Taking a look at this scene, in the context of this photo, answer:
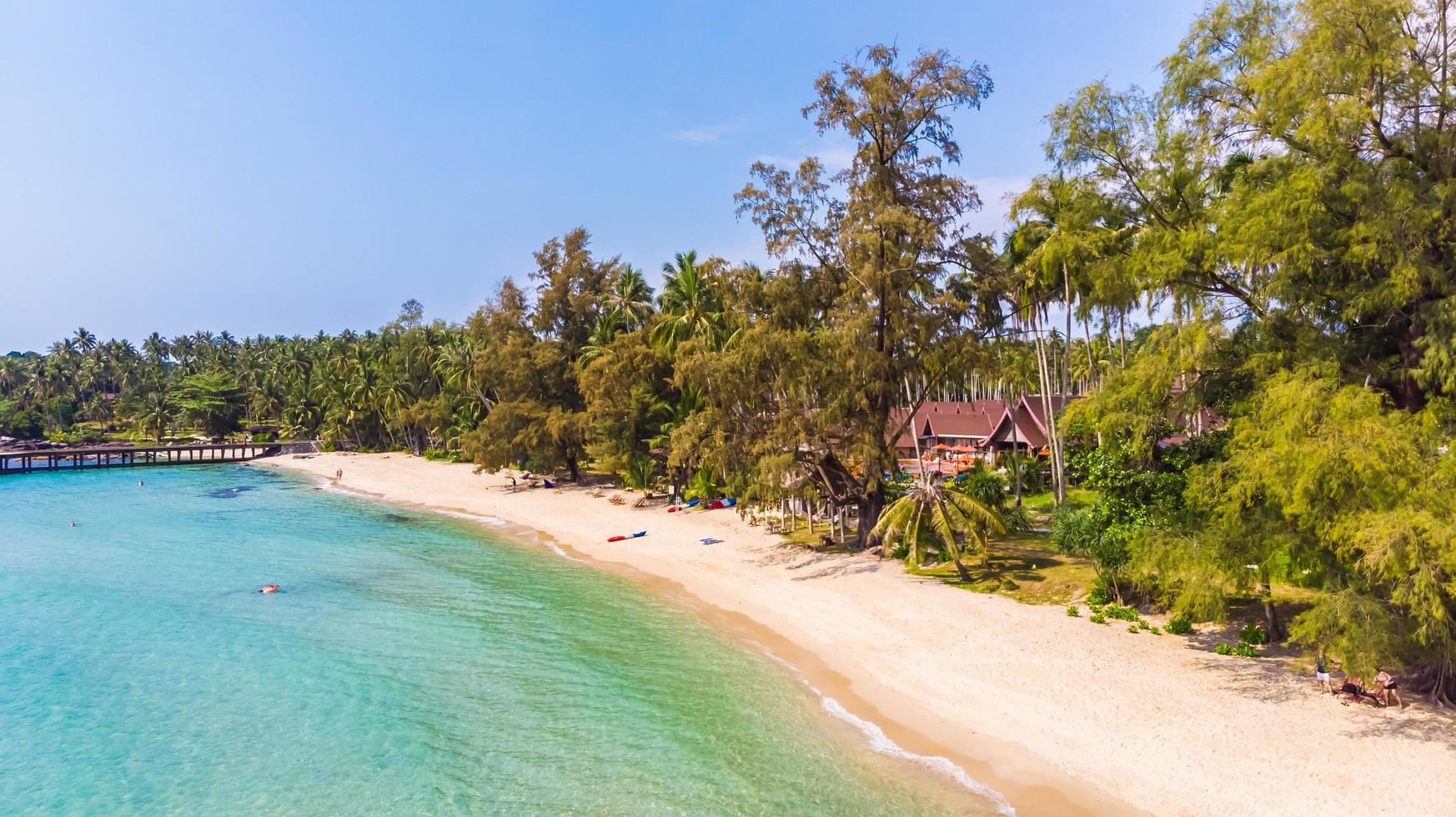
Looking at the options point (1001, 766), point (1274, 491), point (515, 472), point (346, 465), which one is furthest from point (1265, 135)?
point (346, 465)

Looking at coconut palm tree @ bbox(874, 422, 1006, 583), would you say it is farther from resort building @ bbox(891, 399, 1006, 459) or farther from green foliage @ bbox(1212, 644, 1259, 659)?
resort building @ bbox(891, 399, 1006, 459)

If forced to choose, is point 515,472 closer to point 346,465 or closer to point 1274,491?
point 346,465

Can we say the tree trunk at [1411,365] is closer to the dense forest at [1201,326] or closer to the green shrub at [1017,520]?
the dense forest at [1201,326]

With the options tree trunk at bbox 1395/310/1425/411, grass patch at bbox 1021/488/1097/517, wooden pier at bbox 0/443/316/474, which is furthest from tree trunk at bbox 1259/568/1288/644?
wooden pier at bbox 0/443/316/474

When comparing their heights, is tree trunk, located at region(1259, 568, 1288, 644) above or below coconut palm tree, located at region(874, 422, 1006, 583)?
below

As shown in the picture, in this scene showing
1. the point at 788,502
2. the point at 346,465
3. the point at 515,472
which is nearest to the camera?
the point at 788,502

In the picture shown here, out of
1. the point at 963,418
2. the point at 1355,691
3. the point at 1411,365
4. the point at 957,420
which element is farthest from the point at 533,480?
the point at 1411,365

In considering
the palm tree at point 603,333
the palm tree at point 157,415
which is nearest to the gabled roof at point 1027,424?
the palm tree at point 603,333
